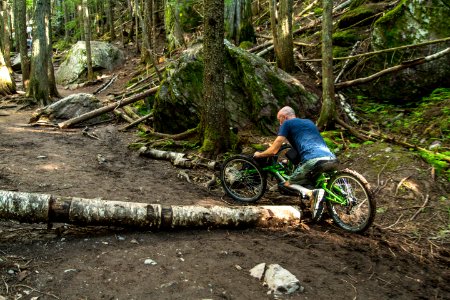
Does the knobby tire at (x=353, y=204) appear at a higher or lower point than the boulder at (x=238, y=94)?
lower

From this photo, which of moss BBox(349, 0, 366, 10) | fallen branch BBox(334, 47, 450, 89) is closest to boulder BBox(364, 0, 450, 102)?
fallen branch BBox(334, 47, 450, 89)

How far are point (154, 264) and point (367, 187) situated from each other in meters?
3.11

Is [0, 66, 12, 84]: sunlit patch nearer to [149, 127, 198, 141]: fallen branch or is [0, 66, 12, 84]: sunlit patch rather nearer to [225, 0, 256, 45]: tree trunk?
[225, 0, 256, 45]: tree trunk

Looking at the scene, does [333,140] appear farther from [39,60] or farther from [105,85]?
[105,85]

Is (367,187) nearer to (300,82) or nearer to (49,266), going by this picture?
(49,266)

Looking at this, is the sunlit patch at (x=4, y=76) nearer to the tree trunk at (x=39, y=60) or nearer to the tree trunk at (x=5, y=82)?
the tree trunk at (x=5, y=82)

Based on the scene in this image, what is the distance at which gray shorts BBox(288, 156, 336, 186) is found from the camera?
5.44 meters

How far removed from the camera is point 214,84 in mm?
8070

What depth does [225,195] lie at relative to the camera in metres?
6.77

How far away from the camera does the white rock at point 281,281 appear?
3637 millimetres

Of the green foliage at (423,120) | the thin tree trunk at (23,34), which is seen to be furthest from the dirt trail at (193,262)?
the thin tree trunk at (23,34)

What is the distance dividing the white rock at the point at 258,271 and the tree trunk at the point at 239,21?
12.7 metres

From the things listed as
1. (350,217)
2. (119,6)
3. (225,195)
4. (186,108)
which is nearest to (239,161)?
(225,195)

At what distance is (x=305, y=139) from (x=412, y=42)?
6.95 m
